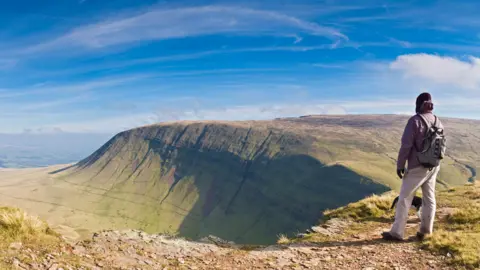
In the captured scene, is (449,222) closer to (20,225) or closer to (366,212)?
(366,212)

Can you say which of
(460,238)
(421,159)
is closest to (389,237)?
(460,238)

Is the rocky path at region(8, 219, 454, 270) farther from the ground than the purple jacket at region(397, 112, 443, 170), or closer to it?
closer to it

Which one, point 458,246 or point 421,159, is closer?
point 458,246

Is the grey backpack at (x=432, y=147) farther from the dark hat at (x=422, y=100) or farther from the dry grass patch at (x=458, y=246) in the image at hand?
the dry grass patch at (x=458, y=246)

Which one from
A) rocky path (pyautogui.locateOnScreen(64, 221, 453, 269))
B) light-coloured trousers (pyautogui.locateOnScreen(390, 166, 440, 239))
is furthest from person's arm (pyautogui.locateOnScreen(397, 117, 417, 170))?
rocky path (pyautogui.locateOnScreen(64, 221, 453, 269))

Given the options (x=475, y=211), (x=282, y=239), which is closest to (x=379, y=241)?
(x=282, y=239)

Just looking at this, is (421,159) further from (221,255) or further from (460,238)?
(221,255)

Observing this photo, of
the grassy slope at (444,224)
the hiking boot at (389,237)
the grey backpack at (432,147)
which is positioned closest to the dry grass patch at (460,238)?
the grassy slope at (444,224)

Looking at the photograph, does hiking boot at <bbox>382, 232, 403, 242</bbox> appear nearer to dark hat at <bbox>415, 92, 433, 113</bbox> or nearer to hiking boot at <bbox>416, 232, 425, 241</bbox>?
hiking boot at <bbox>416, 232, 425, 241</bbox>
